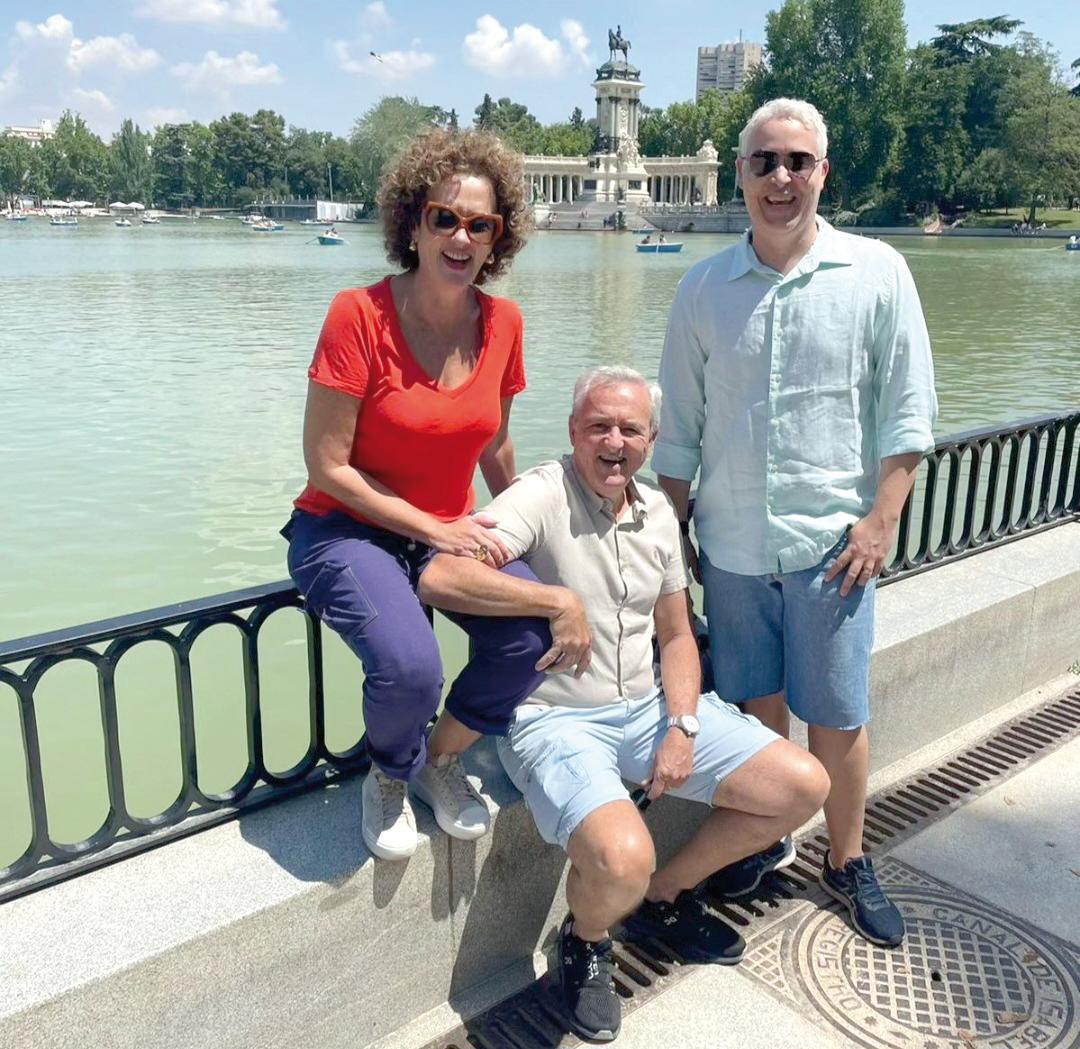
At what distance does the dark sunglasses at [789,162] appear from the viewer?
2.67 metres

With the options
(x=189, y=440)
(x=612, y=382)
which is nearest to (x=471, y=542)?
(x=612, y=382)

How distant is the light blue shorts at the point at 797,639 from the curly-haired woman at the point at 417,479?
1.95 ft

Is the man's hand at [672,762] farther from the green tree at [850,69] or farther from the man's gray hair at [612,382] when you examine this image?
the green tree at [850,69]

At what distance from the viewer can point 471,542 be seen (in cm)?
250

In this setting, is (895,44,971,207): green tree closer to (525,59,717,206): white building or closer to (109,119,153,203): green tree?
(525,59,717,206): white building

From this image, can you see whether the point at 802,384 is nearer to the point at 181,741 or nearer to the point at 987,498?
the point at 181,741

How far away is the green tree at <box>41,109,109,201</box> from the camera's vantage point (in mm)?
147125

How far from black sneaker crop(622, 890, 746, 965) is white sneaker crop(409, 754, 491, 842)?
624 millimetres

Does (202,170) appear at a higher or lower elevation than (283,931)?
higher

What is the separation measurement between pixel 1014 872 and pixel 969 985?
59 centimetres

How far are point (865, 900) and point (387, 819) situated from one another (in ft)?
4.32

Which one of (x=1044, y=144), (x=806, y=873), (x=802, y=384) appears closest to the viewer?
(x=802, y=384)

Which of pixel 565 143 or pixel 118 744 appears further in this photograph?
pixel 565 143

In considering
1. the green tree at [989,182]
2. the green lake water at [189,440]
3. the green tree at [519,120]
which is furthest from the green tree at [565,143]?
the green lake water at [189,440]
